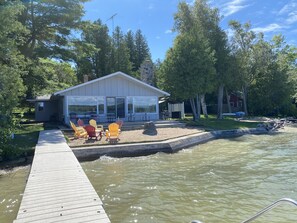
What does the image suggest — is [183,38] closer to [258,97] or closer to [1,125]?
[258,97]

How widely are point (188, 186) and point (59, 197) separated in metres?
3.88

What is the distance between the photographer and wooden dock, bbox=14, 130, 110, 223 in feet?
14.4

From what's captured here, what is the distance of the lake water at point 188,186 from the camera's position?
6005 millimetres

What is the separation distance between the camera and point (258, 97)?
3575 centimetres

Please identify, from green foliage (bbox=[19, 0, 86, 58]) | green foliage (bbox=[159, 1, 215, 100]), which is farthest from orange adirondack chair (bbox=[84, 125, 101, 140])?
green foliage (bbox=[19, 0, 86, 58])

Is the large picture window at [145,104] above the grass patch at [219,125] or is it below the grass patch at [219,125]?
above

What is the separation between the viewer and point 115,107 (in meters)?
23.0

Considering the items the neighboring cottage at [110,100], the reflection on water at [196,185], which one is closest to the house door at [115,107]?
the neighboring cottage at [110,100]

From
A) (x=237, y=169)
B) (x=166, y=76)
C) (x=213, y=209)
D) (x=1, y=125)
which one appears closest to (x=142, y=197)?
(x=213, y=209)

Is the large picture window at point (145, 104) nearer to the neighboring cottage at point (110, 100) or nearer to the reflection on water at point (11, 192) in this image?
the neighboring cottage at point (110, 100)

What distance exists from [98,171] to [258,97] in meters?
30.3

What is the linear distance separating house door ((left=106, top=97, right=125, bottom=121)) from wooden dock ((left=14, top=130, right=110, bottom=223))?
1445cm

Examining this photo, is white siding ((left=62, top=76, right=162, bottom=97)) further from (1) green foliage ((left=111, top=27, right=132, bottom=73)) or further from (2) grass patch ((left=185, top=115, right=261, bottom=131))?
(1) green foliage ((left=111, top=27, right=132, bottom=73))

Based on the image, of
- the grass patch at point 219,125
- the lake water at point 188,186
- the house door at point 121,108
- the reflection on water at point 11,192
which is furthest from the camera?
the house door at point 121,108
